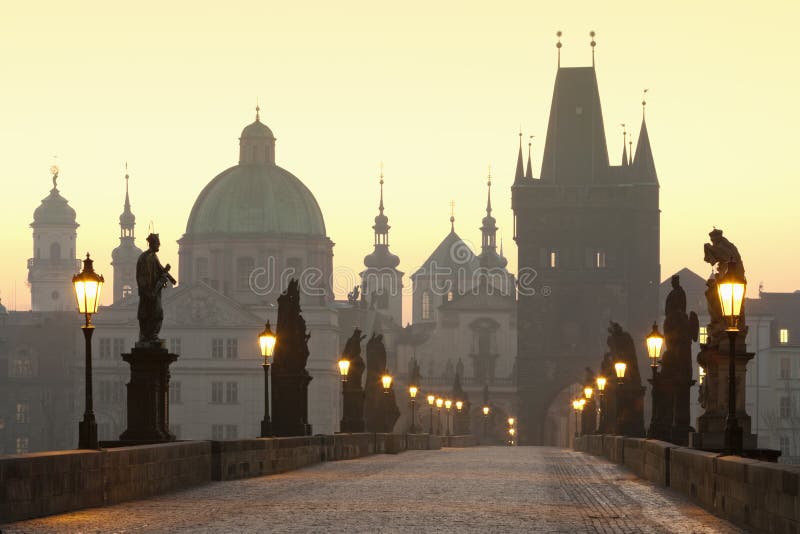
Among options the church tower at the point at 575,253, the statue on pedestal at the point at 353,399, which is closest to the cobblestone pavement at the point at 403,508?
the statue on pedestal at the point at 353,399

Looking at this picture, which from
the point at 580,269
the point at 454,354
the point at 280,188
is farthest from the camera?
the point at 454,354

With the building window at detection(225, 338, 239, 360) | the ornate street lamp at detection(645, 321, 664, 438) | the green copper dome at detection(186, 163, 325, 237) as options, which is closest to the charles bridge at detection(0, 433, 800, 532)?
the ornate street lamp at detection(645, 321, 664, 438)

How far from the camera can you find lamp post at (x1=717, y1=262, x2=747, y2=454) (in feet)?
86.0

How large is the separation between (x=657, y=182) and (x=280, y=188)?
135ft

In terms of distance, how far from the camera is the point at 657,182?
163375 mm

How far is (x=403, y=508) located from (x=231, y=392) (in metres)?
137

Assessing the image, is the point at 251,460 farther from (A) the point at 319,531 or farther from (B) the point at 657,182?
(B) the point at 657,182

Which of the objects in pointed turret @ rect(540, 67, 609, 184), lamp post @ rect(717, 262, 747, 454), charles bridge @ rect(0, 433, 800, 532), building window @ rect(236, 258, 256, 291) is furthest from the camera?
building window @ rect(236, 258, 256, 291)

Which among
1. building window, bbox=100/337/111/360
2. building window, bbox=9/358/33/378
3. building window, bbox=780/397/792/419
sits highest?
building window, bbox=100/337/111/360

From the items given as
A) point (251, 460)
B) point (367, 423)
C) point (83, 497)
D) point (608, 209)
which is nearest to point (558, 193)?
point (608, 209)

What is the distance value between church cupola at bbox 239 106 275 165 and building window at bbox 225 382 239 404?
32.4 meters

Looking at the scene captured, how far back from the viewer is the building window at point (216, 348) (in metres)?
162

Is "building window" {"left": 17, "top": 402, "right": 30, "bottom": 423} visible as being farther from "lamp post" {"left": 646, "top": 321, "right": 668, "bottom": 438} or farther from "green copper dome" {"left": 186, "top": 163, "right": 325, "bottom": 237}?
"lamp post" {"left": 646, "top": 321, "right": 668, "bottom": 438}

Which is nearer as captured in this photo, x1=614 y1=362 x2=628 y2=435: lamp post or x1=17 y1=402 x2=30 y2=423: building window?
x1=614 y1=362 x2=628 y2=435: lamp post
